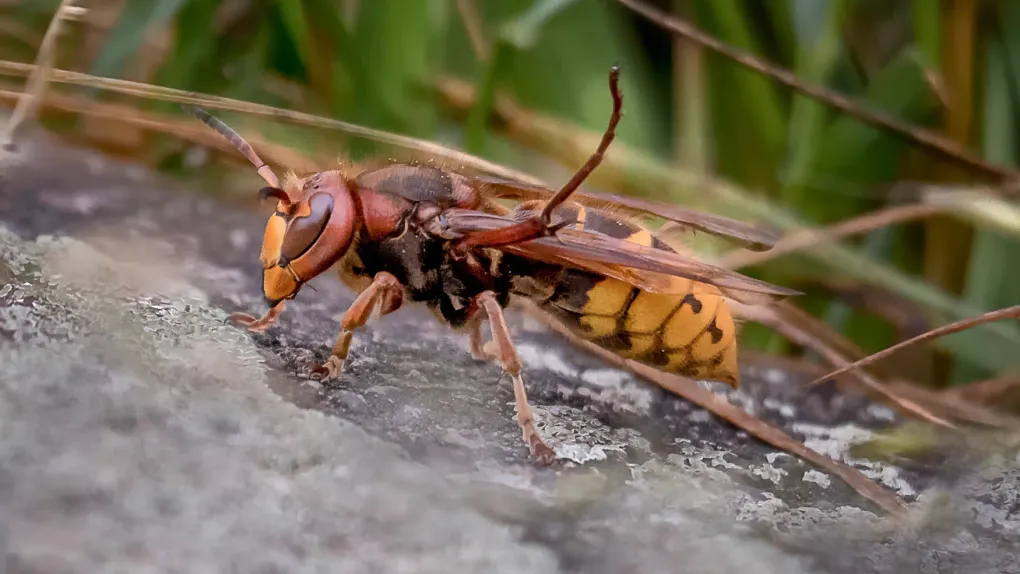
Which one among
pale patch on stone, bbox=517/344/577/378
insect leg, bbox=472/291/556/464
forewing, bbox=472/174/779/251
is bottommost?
pale patch on stone, bbox=517/344/577/378

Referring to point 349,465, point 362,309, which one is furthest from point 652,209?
point 349,465

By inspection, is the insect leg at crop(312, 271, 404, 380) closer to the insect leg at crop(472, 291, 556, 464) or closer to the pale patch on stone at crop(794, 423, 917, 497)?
the insect leg at crop(472, 291, 556, 464)

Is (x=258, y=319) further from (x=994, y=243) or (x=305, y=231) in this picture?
(x=994, y=243)

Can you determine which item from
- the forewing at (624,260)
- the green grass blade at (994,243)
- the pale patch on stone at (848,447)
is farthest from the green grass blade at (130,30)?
the green grass blade at (994,243)

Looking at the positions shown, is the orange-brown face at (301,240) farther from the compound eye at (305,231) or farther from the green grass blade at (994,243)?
the green grass blade at (994,243)

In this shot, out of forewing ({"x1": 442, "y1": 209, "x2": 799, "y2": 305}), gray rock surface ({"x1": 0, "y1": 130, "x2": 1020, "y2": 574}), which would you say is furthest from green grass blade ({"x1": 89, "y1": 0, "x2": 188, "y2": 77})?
forewing ({"x1": 442, "y1": 209, "x2": 799, "y2": 305})

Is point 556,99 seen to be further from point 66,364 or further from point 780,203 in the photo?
point 66,364
